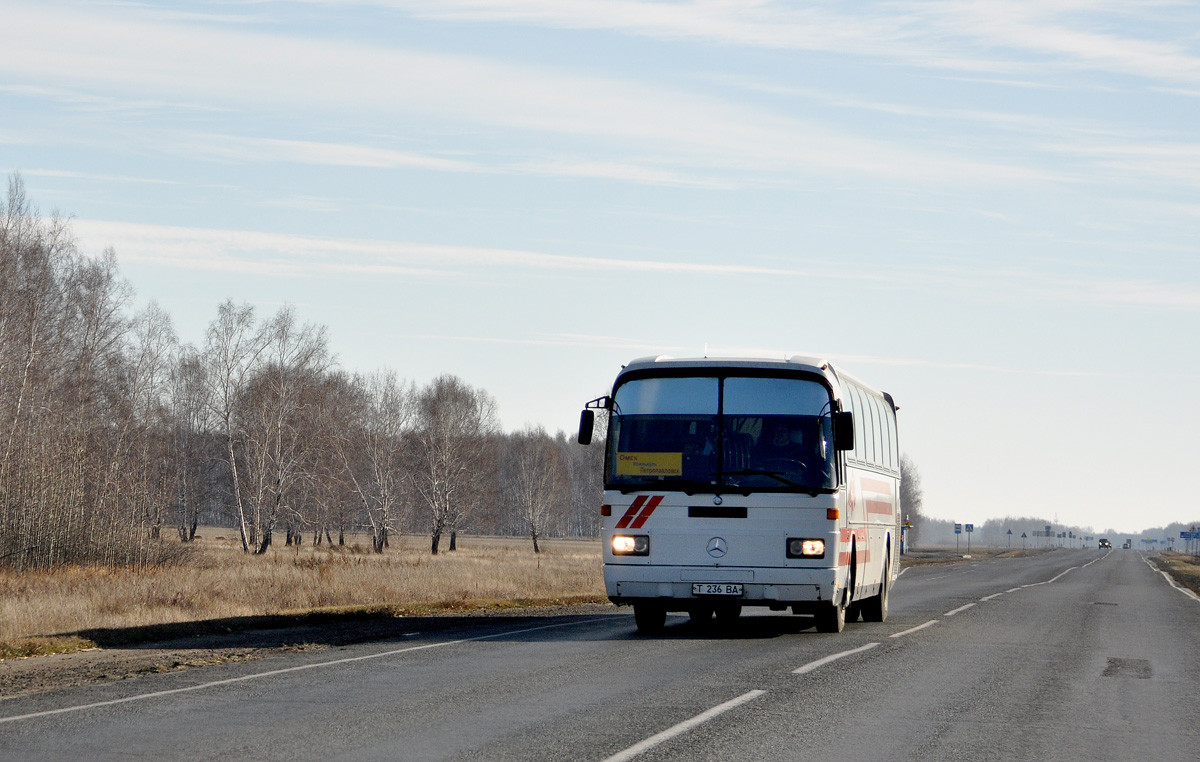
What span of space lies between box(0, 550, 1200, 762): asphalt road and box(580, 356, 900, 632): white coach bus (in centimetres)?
75

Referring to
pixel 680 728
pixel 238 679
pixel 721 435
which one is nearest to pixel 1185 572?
pixel 721 435

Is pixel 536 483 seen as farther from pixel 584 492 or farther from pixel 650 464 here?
pixel 650 464

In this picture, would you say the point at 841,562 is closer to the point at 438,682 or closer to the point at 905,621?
the point at 905,621

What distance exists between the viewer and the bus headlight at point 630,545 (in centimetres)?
1534

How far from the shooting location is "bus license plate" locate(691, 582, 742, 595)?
49.5ft

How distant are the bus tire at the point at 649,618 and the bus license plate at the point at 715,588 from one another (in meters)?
1.25

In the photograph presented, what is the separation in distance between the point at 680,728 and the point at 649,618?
7.98 meters

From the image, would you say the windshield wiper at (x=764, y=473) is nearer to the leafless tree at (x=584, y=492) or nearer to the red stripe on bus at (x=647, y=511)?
the red stripe on bus at (x=647, y=511)

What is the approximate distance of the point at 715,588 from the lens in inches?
595

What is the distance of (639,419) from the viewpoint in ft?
51.8

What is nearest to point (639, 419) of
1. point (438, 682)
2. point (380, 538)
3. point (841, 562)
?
point (841, 562)

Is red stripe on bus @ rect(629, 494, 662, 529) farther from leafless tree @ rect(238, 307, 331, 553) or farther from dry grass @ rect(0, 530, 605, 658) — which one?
leafless tree @ rect(238, 307, 331, 553)

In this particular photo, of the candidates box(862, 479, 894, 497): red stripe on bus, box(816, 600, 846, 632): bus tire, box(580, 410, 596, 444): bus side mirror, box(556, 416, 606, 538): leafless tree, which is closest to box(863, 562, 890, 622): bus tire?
box(862, 479, 894, 497): red stripe on bus

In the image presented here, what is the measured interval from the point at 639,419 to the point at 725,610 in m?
5.63
